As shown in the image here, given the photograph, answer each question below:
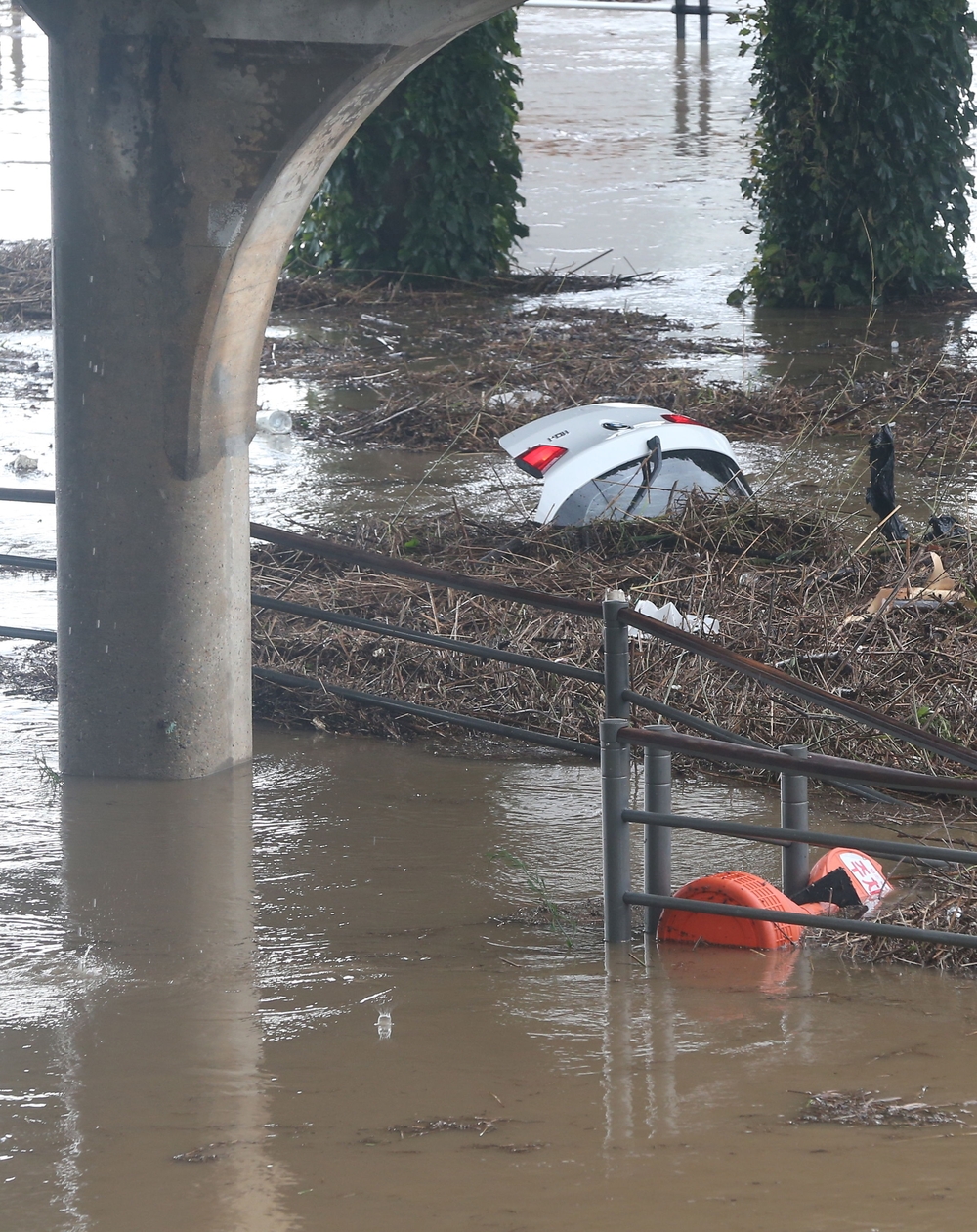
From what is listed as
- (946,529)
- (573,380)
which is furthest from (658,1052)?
(573,380)

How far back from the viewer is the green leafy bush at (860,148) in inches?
547

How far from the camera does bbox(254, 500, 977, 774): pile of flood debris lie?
6.62m

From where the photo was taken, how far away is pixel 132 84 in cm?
557

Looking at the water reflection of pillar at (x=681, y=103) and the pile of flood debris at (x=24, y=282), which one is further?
the water reflection of pillar at (x=681, y=103)

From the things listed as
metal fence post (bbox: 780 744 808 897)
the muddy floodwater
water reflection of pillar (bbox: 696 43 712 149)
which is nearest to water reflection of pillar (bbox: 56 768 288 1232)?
the muddy floodwater

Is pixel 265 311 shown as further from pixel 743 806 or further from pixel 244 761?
pixel 743 806

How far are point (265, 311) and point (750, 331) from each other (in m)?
9.17

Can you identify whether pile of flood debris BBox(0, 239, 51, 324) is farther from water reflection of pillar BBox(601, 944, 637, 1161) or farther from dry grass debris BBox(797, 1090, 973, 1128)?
dry grass debris BBox(797, 1090, 973, 1128)

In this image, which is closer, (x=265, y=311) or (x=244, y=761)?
(x=265, y=311)

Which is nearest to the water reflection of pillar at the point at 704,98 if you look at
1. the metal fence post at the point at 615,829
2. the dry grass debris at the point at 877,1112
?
the metal fence post at the point at 615,829

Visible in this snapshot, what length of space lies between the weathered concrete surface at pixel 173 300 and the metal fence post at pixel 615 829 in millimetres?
2205

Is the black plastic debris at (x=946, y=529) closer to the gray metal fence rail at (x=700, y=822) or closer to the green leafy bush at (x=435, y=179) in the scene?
the gray metal fence rail at (x=700, y=822)

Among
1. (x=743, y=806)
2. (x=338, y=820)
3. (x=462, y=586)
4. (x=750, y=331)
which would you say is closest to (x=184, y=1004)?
(x=338, y=820)

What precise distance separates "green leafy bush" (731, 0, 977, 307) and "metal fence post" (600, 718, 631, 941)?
10036 millimetres
